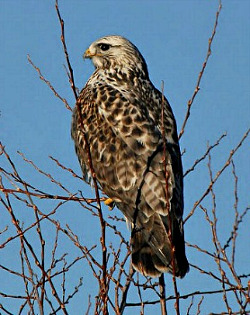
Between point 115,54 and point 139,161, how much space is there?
Result: 6.72ft

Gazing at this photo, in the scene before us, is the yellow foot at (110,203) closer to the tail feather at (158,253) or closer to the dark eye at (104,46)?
the tail feather at (158,253)

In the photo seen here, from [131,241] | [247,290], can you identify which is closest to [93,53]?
[131,241]

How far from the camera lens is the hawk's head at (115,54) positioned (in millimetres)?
6910

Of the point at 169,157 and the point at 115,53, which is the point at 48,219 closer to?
the point at 169,157

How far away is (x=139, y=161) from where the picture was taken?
208 inches

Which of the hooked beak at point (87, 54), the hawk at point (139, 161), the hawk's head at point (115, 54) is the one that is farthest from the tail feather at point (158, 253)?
the hooked beak at point (87, 54)

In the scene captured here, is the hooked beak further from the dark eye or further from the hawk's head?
the dark eye

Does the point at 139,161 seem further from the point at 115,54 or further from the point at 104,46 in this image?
the point at 104,46

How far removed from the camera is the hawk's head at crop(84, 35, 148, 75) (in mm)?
6910

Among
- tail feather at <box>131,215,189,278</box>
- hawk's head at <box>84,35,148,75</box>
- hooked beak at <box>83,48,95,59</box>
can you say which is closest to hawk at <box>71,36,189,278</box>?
tail feather at <box>131,215,189,278</box>

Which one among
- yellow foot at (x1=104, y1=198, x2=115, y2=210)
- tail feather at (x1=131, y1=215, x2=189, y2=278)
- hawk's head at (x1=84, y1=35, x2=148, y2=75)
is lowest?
tail feather at (x1=131, y1=215, x2=189, y2=278)

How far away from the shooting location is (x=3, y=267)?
5.01 m

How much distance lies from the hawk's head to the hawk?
1.39 feet

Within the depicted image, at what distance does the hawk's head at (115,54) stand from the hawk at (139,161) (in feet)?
1.39
